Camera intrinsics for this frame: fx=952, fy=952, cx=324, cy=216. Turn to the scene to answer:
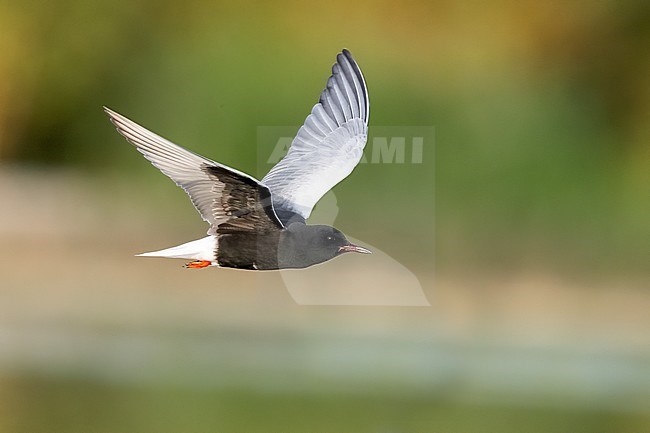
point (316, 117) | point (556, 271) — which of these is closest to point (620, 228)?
point (556, 271)

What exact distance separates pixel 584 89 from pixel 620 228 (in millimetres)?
626

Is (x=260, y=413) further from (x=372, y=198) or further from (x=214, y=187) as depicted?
(x=214, y=187)

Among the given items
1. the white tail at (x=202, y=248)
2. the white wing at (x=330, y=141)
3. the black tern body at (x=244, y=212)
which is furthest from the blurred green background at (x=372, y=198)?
the white tail at (x=202, y=248)

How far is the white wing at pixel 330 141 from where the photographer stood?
1.27 metres

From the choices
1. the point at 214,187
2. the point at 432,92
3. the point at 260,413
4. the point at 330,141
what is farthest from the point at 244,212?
the point at 432,92

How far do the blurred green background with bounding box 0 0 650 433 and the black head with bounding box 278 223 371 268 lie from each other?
7.33 ft

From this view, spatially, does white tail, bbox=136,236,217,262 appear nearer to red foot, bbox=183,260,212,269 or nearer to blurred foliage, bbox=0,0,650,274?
red foot, bbox=183,260,212,269

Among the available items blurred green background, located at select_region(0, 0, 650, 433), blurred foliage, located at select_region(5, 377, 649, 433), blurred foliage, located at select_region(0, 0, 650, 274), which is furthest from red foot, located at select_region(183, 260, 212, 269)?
Answer: blurred foliage, located at select_region(0, 0, 650, 274)

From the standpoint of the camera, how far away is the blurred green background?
350 cm

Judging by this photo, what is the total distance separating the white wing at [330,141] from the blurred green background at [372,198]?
1.91 metres

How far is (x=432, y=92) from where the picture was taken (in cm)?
381

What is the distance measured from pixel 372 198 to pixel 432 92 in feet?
1.80

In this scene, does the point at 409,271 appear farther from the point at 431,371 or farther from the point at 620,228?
the point at 620,228

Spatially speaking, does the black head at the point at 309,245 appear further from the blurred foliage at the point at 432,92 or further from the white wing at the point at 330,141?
the blurred foliage at the point at 432,92
